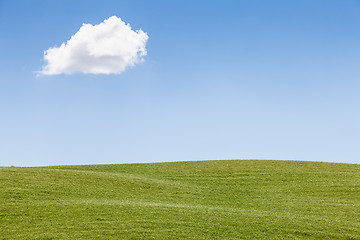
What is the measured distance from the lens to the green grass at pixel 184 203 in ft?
50.6

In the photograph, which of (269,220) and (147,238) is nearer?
(147,238)

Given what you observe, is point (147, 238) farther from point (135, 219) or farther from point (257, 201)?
point (257, 201)

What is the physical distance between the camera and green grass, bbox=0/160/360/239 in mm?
15414

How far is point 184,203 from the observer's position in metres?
20.1

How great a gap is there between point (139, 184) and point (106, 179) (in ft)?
7.68

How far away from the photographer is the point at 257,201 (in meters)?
21.5

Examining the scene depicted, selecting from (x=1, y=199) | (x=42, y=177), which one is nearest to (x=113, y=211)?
(x=1, y=199)

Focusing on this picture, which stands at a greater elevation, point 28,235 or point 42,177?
point 42,177

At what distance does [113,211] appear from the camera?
17.1 metres

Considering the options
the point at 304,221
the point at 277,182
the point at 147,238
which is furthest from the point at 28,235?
the point at 277,182

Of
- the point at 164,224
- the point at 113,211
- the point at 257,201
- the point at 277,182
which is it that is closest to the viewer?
the point at 164,224

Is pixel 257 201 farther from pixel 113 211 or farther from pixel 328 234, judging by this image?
pixel 113 211

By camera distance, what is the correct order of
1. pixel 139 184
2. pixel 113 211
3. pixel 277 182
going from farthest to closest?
pixel 277 182
pixel 139 184
pixel 113 211

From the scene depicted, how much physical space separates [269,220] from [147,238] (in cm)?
625
